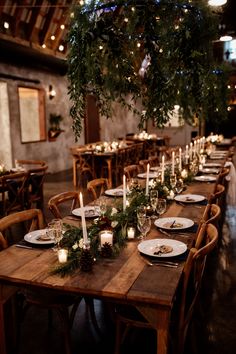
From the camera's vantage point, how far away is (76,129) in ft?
7.50

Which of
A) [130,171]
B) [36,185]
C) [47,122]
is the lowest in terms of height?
[36,185]

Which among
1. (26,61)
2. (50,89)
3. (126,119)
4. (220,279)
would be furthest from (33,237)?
(126,119)

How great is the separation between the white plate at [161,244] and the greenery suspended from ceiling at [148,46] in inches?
27.4

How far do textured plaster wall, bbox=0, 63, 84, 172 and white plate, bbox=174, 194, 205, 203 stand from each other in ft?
20.6

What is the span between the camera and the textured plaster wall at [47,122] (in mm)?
8648

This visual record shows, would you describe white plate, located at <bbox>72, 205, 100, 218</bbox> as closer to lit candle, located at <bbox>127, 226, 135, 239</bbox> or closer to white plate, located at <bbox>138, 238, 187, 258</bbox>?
lit candle, located at <bbox>127, 226, 135, 239</bbox>

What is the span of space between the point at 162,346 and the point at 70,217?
1275mm

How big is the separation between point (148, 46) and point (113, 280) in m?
1.22

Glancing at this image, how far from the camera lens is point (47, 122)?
10180mm

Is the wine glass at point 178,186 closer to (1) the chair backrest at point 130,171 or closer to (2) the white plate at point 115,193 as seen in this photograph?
(2) the white plate at point 115,193

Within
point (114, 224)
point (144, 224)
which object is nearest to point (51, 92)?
point (114, 224)

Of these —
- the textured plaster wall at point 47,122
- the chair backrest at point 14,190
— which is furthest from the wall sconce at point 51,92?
the chair backrest at point 14,190

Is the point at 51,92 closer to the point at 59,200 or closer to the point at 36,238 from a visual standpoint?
the point at 59,200

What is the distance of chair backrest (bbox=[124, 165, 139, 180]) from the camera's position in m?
4.60
